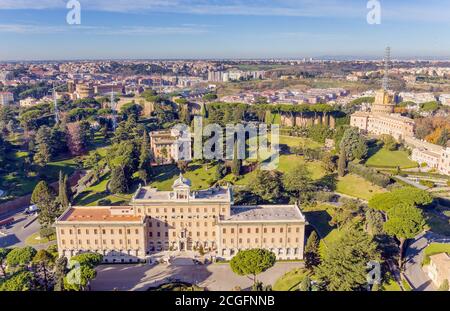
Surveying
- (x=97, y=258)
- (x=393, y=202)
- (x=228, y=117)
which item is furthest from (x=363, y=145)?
(x=97, y=258)

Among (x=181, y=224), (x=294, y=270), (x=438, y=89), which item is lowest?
(x=294, y=270)

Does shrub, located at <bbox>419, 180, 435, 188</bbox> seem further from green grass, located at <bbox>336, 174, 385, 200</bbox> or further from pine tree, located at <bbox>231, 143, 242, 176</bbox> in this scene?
pine tree, located at <bbox>231, 143, 242, 176</bbox>

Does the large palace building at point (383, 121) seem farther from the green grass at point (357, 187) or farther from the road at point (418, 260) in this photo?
the road at point (418, 260)

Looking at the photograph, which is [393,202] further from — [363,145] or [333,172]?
[363,145]

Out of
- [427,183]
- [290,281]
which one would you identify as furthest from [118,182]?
[427,183]

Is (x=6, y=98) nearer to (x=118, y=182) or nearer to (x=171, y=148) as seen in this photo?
(x=171, y=148)

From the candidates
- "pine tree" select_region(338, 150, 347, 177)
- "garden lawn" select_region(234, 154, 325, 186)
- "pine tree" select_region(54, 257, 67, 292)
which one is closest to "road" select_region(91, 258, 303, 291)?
"pine tree" select_region(54, 257, 67, 292)
